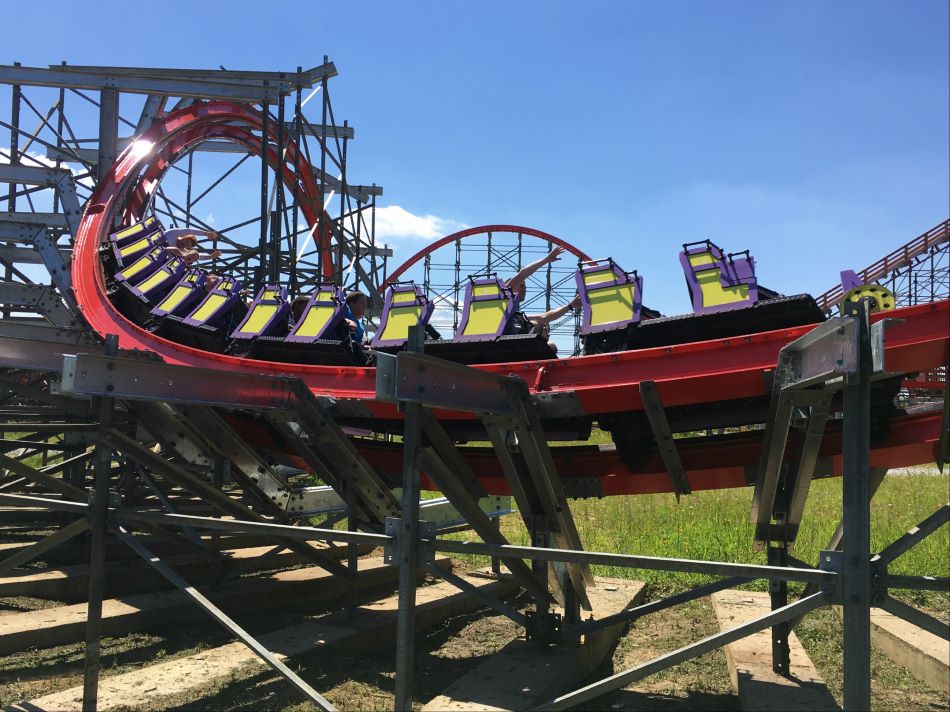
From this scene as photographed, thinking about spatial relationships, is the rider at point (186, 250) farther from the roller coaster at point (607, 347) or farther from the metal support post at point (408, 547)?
the metal support post at point (408, 547)

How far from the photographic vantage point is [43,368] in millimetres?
4391

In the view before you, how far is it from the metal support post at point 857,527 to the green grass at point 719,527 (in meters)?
4.31

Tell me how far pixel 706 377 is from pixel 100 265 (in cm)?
563

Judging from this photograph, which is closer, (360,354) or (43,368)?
(43,368)

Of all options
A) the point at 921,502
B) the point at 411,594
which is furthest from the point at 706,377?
the point at 921,502

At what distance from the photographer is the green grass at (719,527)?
775 centimetres

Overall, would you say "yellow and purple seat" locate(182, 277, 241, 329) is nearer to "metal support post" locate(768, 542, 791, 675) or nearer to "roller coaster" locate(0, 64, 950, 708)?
"roller coaster" locate(0, 64, 950, 708)

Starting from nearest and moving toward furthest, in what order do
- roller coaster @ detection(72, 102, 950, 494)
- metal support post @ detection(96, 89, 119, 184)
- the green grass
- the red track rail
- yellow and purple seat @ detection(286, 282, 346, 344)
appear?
roller coaster @ detection(72, 102, 950, 494) → the red track rail → yellow and purple seat @ detection(286, 282, 346, 344) → the green grass → metal support post @ detection(96, 89, 119, 184)

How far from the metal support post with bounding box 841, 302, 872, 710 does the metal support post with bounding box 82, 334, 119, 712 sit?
130 inches

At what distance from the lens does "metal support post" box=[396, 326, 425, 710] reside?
3375mm

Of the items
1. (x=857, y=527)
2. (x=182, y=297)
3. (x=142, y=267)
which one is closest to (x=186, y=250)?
(x=142, y=267)

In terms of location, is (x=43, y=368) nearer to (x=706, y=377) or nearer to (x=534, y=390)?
(x=534, y=390)


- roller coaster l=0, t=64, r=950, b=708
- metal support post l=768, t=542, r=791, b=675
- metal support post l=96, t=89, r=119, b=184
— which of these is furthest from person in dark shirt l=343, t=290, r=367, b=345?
metal support post l=96, t=89, r=119, b=184

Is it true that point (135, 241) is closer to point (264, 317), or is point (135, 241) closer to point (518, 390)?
point (264, 317)
